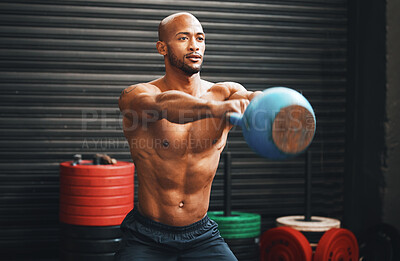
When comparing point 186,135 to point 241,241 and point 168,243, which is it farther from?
point 241,241

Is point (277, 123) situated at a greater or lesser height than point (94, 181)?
greater

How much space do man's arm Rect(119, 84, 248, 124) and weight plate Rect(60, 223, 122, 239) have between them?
1838 millimetres

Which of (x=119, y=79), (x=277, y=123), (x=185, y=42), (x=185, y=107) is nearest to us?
(x=277, y=123)

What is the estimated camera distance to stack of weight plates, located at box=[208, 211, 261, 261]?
12.8 feet

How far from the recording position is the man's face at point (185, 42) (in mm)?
2193

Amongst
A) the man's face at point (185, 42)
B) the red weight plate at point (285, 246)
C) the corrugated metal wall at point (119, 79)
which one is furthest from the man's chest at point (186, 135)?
the corrugated metal wall at point (119, 79)

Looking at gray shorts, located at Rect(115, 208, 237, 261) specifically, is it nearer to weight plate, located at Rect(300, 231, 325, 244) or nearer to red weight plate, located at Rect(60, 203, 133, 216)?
red weight plate, located at Rect(60, 203, 133, 216)

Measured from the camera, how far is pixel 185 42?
7.20ft

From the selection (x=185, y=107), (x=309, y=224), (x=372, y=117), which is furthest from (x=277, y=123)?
(x=372, y=117)

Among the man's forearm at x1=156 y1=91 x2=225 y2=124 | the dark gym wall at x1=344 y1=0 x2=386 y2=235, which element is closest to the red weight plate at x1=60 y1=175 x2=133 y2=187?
the man's forearm at x1=156 y1=91 x2=225 y2=124

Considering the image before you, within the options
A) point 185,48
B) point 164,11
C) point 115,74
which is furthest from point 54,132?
point 185,48

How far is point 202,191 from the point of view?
2.38 m

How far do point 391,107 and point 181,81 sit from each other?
9.57 feet

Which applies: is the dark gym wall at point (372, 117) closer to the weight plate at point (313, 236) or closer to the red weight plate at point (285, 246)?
the weight plate at point (313, 236)
